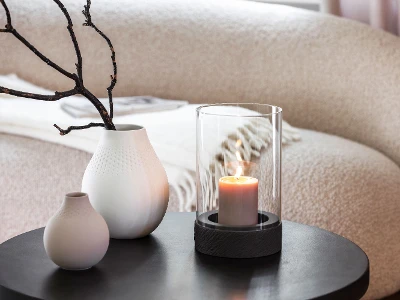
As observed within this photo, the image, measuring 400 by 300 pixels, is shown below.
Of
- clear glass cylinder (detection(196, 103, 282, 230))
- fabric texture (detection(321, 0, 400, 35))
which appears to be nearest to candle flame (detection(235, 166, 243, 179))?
clear glass cylinder (detection(196, 103, 282, 230))

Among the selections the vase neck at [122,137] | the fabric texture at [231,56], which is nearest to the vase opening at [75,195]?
the vase neck at [122,137]

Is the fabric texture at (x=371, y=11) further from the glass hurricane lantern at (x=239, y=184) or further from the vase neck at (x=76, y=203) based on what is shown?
the vase neck at (x=76, y=203)

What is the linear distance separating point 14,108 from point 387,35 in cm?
100

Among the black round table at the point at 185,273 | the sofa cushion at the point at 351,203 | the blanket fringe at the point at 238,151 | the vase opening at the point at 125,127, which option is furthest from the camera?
the sofa cushion at the point at 351,203

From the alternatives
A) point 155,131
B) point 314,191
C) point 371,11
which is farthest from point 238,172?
point 371,11

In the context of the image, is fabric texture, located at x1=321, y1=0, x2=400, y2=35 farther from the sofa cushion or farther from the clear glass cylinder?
the clear glass cylinder

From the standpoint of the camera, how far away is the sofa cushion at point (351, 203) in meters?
1.50

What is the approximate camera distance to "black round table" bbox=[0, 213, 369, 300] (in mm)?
849

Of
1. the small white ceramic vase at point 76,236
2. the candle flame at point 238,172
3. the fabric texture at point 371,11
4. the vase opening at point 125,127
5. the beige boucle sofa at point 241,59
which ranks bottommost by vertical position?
the small white ceramic vase at point 76,236

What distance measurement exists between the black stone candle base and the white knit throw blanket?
0.52 meters

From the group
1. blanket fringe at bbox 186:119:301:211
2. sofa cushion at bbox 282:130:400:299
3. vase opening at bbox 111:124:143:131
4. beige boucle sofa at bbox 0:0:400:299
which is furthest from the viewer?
beige boucle sofa at bbox 0:0:400:299

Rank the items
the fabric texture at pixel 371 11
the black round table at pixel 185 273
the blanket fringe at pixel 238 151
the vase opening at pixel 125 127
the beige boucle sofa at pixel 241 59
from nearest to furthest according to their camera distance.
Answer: the black round table at pixel 185 273 → the blanket fringe at pixel 238 151 → the vase opening at pixel 125 127 → the beige boucle sofa at pixel 241 59 → the fabric texture at pixel 371 11

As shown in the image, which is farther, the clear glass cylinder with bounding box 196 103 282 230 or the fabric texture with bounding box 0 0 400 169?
the fabric texture with bounding box 0 0 400 169

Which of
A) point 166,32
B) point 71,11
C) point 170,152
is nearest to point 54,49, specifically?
point 71,11
